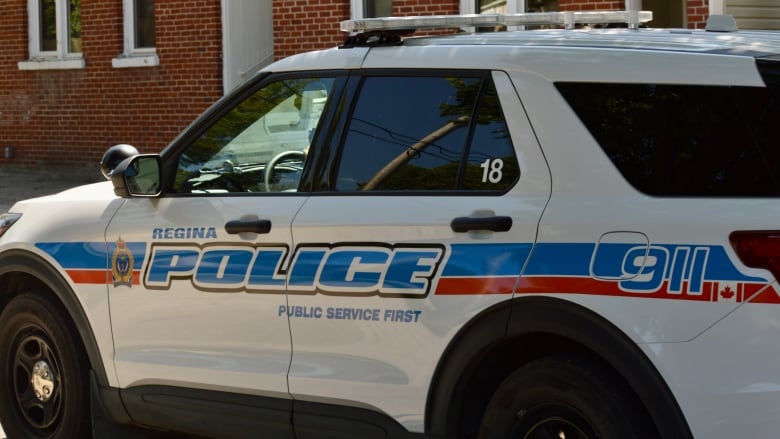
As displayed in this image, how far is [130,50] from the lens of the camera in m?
18.8

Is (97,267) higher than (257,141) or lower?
lower

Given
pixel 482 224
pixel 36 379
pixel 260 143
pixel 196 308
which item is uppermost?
pixel 260 143

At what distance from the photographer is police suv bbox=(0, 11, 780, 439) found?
4.02 m

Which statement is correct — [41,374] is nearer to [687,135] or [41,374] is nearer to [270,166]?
[270,166]

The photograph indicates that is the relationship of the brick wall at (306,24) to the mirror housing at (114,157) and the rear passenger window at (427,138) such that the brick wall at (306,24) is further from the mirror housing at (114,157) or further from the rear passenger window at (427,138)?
the rear passenger window at (427,138)

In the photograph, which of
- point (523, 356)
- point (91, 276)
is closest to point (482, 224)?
point (523, 356)

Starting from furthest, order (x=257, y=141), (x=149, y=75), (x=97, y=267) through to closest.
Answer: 1. (x=149, y=75)
2. (x=97, y=267)
3. (x=257, y=141)

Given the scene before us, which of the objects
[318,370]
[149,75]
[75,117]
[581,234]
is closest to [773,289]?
[581,234]

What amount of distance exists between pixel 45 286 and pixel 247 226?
146 centimetres

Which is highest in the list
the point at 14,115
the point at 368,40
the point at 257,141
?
the point at 368,40

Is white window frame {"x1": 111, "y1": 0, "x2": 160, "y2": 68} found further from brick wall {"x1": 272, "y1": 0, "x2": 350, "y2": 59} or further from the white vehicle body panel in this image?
the white vehicle body panel

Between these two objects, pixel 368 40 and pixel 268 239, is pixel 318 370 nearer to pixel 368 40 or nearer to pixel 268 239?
pixel 268 239

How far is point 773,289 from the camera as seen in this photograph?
3836 mm

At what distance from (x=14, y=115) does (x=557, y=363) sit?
17622mm
